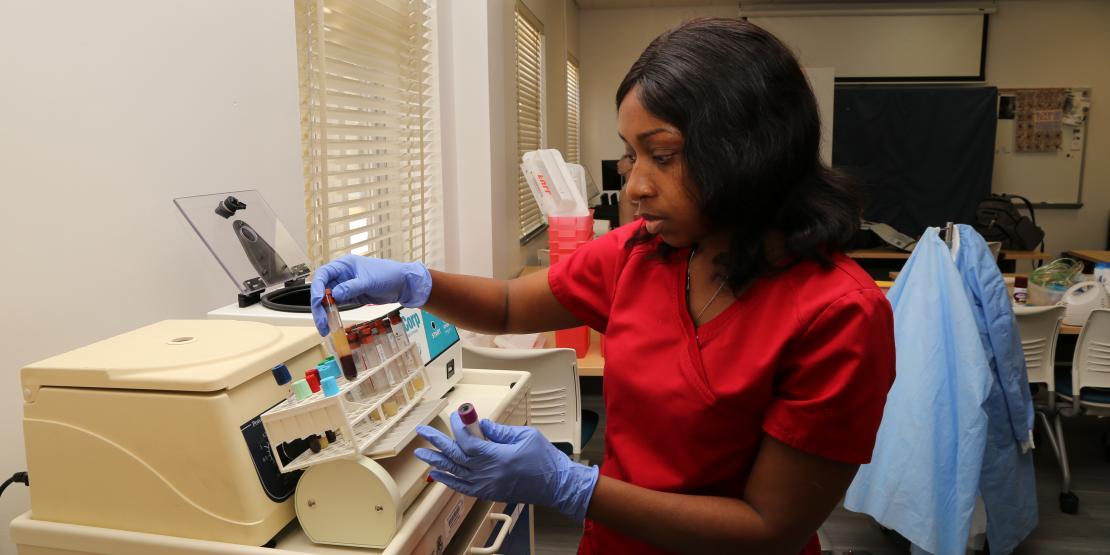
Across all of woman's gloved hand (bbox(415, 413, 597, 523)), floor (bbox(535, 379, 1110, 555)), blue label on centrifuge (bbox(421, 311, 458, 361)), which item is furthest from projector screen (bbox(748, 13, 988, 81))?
woman's gloved hand (bbox(415, 413, 597, 523))

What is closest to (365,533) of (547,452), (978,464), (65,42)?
(547,452)

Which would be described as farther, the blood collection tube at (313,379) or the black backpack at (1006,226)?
the black backpack at (1006,226)

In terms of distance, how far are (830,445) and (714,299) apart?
0.26 m

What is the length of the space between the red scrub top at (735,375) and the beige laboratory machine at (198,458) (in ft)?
1.10

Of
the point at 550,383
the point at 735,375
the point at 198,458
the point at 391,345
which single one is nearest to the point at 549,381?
the point at 550,383

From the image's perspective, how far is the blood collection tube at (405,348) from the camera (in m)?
1.09

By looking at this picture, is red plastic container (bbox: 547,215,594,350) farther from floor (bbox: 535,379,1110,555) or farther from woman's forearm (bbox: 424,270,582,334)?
woman's forearm (bbox: 424,270,582,334)

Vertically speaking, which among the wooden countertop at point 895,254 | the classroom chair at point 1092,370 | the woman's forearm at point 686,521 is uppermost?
the woman's forearm at point 686,521

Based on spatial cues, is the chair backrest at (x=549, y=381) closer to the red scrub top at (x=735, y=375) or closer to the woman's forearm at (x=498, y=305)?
the woman's forearm at (x=498, y=305)

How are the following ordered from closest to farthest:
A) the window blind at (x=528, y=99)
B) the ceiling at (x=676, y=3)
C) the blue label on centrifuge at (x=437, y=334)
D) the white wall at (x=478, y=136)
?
1. the blue label on centrifuge at (x=437, y=334)
2. the white wall at (x=478, y=136)
3. the window blind at (x=528, y=99)
4. the ceiling at (x=676, y=3)

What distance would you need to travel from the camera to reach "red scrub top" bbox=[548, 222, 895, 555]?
90 cm

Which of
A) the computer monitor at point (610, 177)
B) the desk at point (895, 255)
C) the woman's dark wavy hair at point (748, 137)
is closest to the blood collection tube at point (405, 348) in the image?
the woman's dark wavy hair at point (748, 137)

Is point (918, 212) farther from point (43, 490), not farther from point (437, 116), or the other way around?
point (43, 490)

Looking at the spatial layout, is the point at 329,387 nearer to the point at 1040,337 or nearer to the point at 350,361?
the point at 350,361
